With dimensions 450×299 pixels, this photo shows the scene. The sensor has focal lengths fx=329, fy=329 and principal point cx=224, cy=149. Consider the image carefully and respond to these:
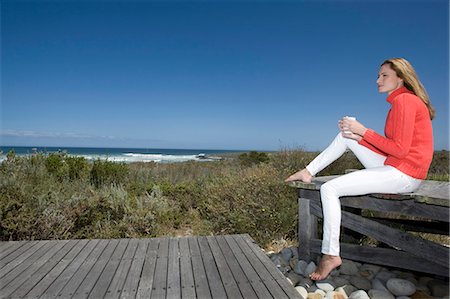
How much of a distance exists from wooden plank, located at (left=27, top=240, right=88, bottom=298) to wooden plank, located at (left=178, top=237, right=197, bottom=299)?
93cm

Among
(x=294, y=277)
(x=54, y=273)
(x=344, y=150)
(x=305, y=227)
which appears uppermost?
(x=344, y=150)

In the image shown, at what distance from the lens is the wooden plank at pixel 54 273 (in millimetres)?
2285

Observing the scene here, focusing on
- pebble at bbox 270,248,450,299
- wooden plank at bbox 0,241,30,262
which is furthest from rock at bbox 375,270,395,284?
wooden plank at bbox 0,241,30,262

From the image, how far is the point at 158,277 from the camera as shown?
2533mm

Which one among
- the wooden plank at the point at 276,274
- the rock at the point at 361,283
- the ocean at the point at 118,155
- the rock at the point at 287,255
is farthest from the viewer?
the ocean at the point at 118,155

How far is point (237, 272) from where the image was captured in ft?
8.52

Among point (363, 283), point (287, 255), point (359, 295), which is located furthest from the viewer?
point (287, 255)

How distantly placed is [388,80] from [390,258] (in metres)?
1.50

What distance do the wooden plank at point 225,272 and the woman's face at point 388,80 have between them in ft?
6.50

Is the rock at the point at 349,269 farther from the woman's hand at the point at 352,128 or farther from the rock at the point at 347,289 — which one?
the woman's hand at the point at 352,128

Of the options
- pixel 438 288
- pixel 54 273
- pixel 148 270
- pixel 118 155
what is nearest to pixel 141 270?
pixel 148 270

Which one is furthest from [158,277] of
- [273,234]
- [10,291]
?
[273,234]

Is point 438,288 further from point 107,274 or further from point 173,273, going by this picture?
point 107,274

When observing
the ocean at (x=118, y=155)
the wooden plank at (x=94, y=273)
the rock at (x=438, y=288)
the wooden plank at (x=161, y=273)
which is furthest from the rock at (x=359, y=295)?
the ocean at (x=118, y=155)
